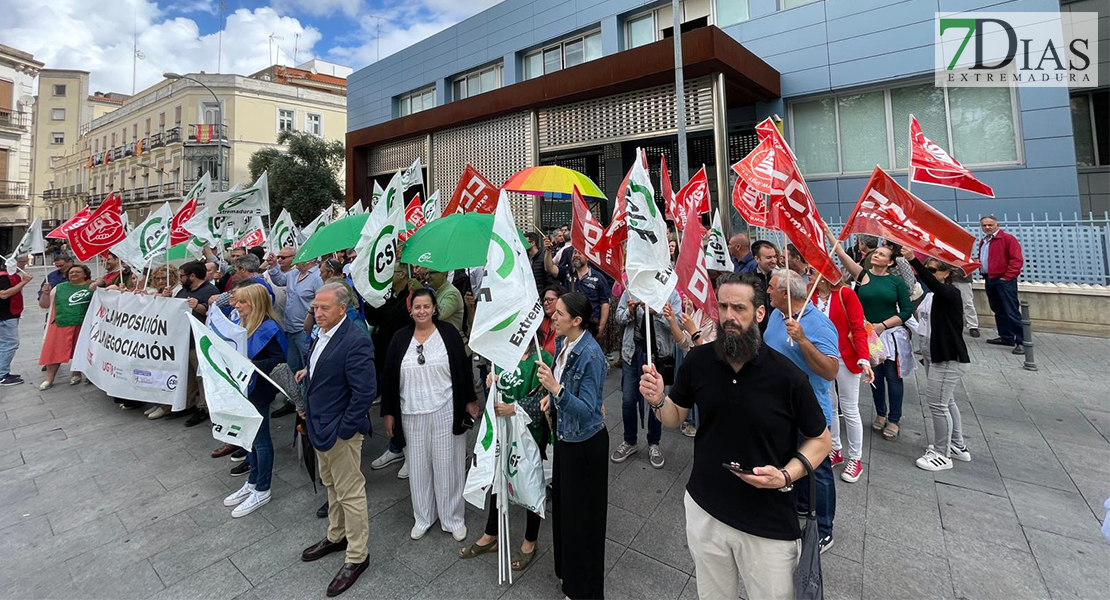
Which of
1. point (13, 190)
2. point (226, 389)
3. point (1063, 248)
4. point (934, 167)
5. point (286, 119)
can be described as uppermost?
point (286, 119)

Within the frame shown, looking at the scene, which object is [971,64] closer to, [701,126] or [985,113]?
[985,113]

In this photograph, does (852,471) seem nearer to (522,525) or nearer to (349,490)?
(522,525)

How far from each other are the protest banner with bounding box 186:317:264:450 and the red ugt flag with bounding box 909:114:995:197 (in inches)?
253

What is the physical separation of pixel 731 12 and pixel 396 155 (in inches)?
490

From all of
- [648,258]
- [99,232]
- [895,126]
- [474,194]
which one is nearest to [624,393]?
[648,258]

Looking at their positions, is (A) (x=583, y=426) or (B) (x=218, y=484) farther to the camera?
(B) (x=218, y=484)

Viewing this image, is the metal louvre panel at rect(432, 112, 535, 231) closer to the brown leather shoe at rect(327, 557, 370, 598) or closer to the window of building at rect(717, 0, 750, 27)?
the window of building at rect(717, 0, 750, 27)

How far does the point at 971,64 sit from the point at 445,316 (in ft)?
43.0

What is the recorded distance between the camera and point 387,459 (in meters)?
4.71

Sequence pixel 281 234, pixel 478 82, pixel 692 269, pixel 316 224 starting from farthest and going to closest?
pixel 478 82, pixel 316 224, pixel 281 234, pixel 692 269

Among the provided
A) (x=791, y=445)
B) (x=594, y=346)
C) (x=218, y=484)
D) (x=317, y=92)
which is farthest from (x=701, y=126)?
(x=317, y=92)

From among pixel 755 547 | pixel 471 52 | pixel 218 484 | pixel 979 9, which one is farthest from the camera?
pixel 471 52

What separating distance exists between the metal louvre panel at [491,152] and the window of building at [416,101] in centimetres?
492

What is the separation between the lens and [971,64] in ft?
33.5
